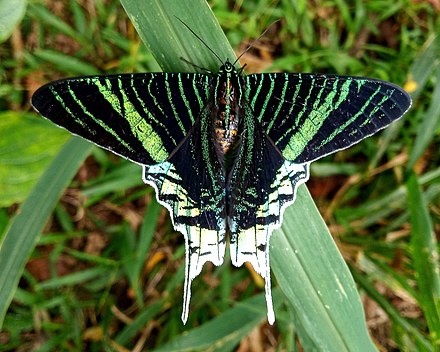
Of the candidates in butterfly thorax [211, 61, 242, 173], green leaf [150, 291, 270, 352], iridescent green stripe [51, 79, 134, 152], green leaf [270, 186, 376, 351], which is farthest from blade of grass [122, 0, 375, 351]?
green leaf [150, 291, 270, 352]

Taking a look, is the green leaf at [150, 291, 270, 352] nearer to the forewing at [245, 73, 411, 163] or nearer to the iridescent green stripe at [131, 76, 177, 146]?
the forewing at [245, 73, 411, 163]

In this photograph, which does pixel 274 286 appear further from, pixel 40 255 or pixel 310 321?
pixel 40 255

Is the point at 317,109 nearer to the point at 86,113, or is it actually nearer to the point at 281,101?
the point at 281,101

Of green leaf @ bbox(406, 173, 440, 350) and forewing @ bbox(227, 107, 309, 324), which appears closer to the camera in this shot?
forewing @ bbox(227, 107, 309, 324)

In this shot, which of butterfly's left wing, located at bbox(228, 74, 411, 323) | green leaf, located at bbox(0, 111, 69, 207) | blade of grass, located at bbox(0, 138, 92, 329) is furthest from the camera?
green leaf, located at bbox(0, 111, 69, 207)

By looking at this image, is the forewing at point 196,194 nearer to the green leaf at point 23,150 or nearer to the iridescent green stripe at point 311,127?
the iridescent green stripe at point 311,127

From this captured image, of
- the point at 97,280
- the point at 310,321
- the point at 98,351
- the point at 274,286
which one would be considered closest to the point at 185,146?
the point at 310,321
